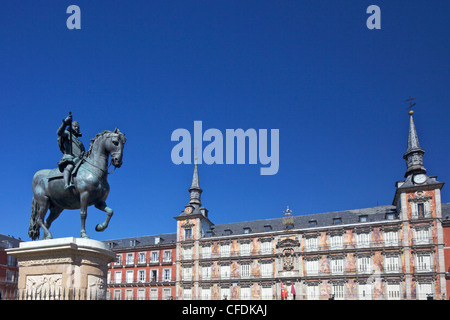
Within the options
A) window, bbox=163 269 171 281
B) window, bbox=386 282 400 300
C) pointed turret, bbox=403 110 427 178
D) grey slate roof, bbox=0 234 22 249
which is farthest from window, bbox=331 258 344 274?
grey slate roof, bbox=0 234 22 249

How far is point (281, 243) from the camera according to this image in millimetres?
52250

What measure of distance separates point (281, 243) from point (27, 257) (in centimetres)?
4556

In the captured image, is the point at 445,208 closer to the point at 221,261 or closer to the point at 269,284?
the point at 269,284

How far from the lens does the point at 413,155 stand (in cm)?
5075

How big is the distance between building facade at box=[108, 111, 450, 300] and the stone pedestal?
35.0 meters

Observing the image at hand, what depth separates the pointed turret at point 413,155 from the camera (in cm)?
4919

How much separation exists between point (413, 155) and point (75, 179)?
49.5 m

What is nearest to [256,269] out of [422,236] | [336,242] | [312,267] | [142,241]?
[312,267]

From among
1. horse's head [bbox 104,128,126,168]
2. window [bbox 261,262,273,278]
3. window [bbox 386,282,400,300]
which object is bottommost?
window [bbox 386,282,400,300]

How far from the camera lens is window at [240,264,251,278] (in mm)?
53188

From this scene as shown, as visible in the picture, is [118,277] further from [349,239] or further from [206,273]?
[349,239]

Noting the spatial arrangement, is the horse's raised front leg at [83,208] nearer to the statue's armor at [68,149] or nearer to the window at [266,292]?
the statue's armor at [68,149]

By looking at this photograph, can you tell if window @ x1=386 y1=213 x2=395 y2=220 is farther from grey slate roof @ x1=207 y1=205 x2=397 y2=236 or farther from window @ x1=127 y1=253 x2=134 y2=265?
window @ x1=127 y1=253 x2=134 y2=265

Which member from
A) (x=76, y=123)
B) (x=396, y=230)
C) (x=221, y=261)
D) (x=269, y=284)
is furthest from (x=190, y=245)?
(x=76, y=123)
